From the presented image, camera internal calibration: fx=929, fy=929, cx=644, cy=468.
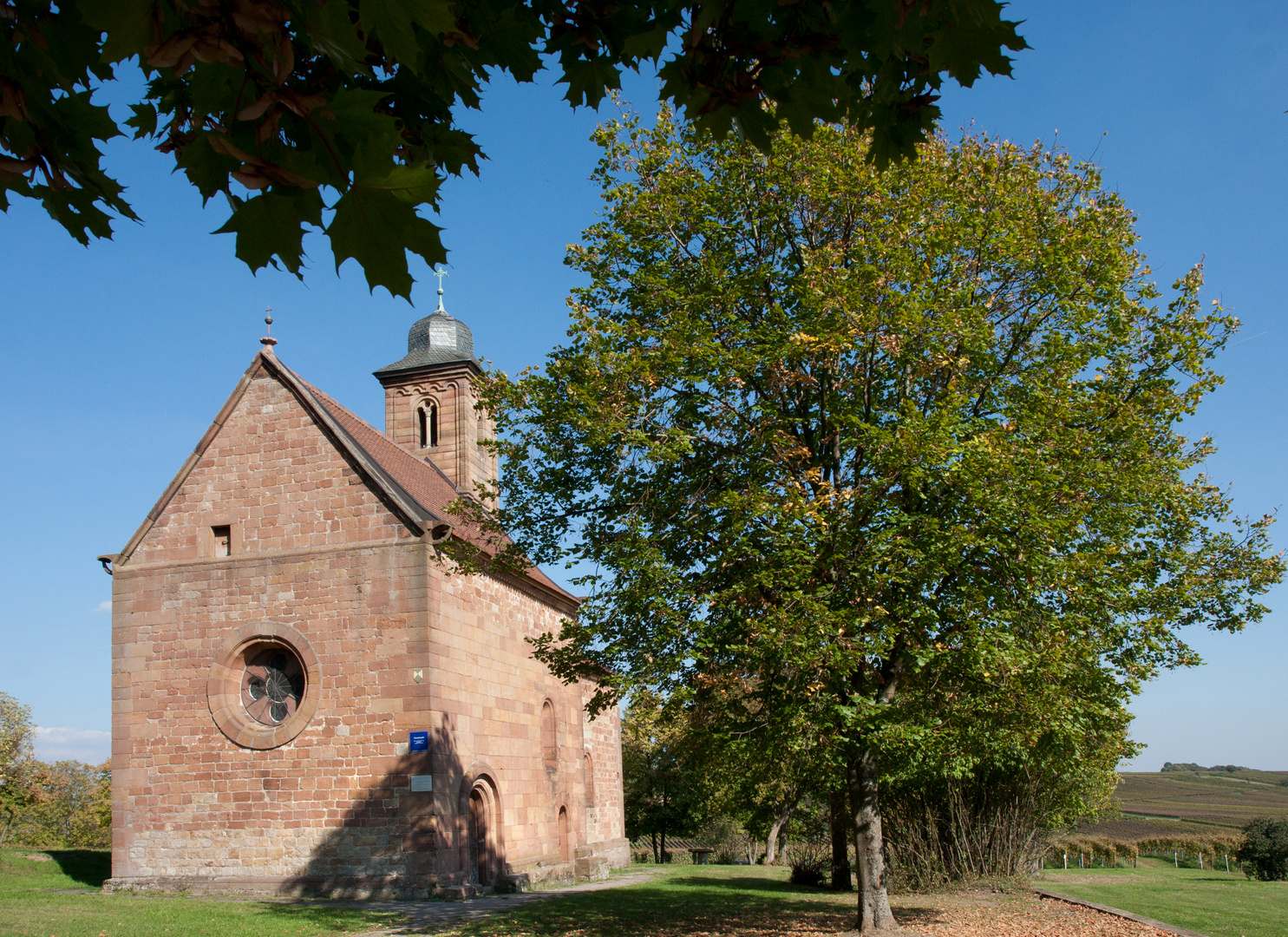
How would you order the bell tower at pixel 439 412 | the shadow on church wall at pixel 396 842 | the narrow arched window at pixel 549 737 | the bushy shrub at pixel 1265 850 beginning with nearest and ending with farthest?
1. the shadow on church wall at pixel 396 842
2. the bushy shrub at pixel 1265 850
3. the narrow arched window at pixel 549 737
4. the bell tower at pixel 439 412

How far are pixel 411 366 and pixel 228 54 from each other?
26694 mm

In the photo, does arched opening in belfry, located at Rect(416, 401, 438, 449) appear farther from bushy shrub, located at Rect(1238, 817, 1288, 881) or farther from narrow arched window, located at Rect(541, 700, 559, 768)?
bushy shrub, located at Rect(1238, 817, 1288, 881)

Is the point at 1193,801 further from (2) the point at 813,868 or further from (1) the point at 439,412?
(1) the point at 439,412

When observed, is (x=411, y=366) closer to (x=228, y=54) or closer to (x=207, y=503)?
(x=207, y=503)

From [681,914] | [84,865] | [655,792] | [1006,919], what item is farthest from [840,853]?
[655,792]

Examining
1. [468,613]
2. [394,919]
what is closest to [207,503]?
[468,613]

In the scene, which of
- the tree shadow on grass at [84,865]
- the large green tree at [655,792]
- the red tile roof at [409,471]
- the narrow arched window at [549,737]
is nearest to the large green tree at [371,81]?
the red tile roof at [409,471]

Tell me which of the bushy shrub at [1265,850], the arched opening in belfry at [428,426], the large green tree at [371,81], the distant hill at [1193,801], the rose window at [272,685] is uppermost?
the arched opening in belfry at [428,426]

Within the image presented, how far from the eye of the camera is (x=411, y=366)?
27828 mm

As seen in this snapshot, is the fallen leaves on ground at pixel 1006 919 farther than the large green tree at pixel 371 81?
Yes

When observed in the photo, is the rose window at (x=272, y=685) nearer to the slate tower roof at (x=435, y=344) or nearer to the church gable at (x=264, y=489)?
the church gable at (x=264, y=489)

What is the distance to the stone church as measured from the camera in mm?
16359

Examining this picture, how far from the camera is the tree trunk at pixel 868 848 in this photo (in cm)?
1179

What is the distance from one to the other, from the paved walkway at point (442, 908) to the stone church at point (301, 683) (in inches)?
15.8
